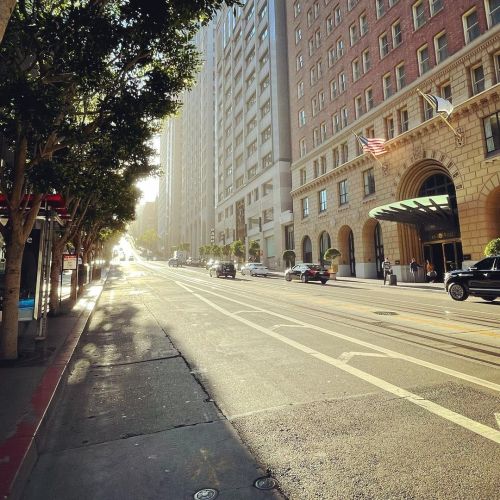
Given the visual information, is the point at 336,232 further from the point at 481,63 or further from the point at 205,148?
the point at 205,148

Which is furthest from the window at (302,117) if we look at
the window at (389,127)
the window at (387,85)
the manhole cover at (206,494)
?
the manhole cover at (206,494)

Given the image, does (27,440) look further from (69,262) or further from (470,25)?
(470,25)

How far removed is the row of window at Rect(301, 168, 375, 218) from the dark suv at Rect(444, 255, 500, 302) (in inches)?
732

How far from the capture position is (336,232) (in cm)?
3741

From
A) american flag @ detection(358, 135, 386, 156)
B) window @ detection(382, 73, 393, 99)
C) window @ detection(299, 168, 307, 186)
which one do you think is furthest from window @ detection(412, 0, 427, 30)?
window @ detection(299, 168, 307, 186)

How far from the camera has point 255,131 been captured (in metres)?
62.0

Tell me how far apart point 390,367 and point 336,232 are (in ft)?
107

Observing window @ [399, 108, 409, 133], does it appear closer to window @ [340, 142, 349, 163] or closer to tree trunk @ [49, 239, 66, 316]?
window @ [340, 142, 349, 163]

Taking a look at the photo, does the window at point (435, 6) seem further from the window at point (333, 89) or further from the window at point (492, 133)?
the window at point (333, 89)

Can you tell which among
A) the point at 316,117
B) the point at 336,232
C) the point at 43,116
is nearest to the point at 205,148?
the point at 316,117

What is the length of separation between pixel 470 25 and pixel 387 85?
794cm

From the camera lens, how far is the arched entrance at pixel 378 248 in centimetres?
3288

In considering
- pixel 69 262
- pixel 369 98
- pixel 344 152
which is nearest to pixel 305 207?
pixel 344 152

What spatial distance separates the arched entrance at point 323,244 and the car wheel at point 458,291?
24.9 meters
